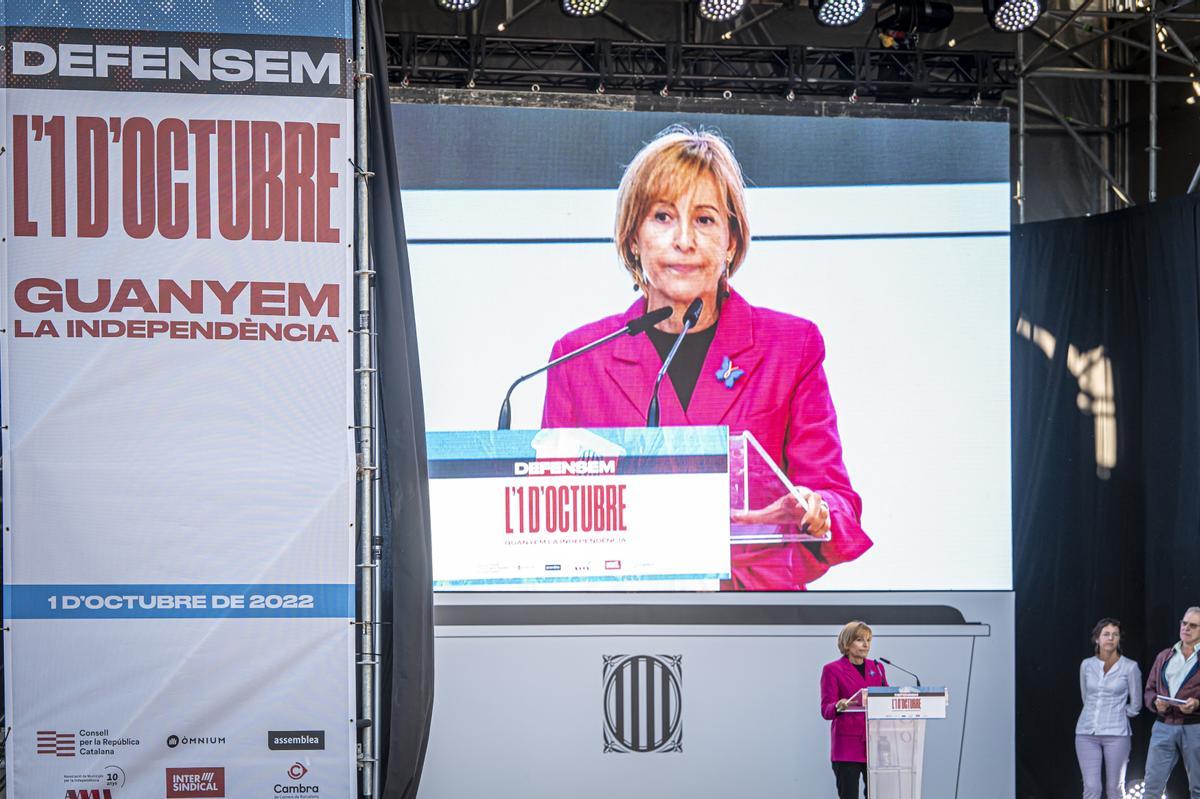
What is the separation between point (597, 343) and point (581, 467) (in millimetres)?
612

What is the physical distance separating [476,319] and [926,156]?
238 cm

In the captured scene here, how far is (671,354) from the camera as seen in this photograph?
5.98 metres

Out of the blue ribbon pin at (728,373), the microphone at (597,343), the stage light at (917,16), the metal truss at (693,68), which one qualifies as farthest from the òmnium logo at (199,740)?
the stage light at (917,16)

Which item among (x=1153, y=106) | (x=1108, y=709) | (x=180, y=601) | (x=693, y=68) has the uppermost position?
(x=693, y=68)

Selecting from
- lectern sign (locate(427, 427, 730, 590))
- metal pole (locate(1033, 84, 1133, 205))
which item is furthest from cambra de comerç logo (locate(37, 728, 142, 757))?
metal pole (locate(1033, 84, 1133, 205))

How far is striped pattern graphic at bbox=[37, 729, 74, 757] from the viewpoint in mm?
3469

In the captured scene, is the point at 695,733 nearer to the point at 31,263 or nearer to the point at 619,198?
the point at 619,198

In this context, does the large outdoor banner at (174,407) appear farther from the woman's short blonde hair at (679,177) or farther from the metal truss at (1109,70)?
the metal truss at (1109,70)

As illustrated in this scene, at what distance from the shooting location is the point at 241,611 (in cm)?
350

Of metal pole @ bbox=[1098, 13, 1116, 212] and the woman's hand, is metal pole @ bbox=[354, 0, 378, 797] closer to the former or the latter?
the woman's hand

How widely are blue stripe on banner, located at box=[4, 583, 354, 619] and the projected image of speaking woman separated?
8.15 ft

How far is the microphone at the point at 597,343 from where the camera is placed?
19.3ft

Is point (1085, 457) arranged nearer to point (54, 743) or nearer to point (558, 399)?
point (558, 399)

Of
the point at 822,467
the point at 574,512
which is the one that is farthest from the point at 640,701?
the point at 822,467
